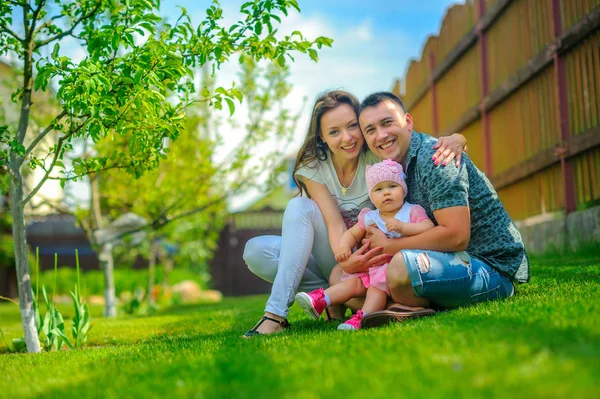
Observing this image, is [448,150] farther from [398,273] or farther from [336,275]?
[336,275]

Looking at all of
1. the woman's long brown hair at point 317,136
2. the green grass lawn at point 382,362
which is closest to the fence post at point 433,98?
the woman's long brown hair at point 317,136

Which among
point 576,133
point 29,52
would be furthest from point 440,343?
point 576,133

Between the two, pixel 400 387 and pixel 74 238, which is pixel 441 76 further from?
pixel 74 238

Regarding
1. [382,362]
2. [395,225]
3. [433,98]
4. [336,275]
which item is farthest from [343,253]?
[433,98]

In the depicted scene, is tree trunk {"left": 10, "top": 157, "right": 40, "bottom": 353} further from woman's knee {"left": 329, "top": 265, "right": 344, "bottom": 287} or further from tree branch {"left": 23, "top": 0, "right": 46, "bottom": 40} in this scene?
woman's knee {"left": 329, "top": 265, "right": 344, "bottom": 287}

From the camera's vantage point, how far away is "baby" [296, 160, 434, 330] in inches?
139

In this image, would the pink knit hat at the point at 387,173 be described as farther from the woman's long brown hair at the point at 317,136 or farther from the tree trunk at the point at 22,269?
the tree trunk at the point at 22,269

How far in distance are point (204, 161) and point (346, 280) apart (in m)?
5.28

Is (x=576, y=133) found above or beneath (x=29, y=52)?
beneath

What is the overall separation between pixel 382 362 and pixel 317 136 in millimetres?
2182

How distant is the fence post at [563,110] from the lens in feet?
19.6

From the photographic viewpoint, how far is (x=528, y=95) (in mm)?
6793

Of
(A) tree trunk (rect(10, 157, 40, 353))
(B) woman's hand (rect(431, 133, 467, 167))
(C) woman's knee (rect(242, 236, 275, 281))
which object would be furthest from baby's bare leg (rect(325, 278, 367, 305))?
(A) tree trunk (rect(10, 157, 40, 353))

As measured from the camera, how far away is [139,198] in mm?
9539
